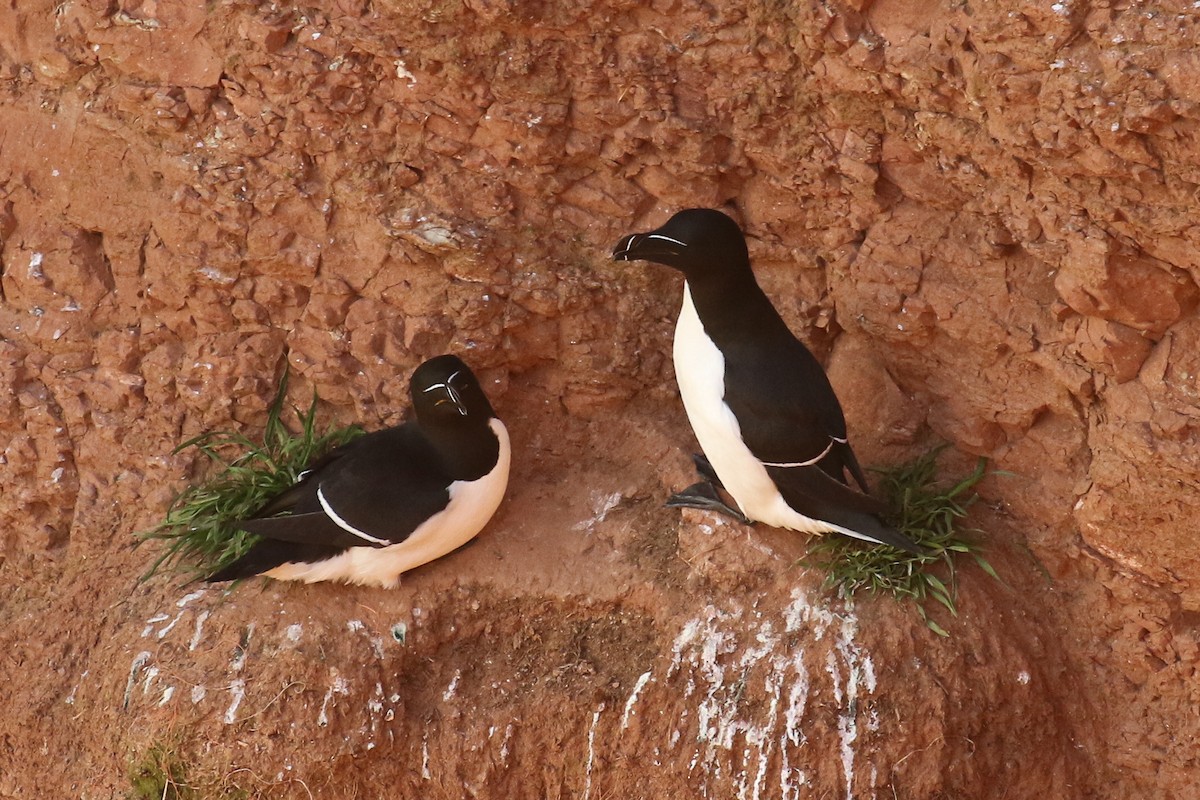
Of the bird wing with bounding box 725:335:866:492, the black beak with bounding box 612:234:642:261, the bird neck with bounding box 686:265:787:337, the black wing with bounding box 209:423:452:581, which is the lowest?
the black wing with bounding box 209:423:452:581

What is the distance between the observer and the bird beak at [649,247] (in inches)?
185

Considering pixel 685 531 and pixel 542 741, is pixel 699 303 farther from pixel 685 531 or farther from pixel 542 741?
pixel 542 741

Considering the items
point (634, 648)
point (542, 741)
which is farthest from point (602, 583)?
point (542, 741)

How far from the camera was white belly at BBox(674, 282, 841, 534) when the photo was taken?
4.83 metres

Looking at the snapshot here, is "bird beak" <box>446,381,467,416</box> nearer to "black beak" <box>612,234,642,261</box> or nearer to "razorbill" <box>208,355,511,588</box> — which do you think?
"razorbill" <box>208,355,511,588</box>

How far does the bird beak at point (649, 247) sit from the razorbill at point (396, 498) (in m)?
0.78

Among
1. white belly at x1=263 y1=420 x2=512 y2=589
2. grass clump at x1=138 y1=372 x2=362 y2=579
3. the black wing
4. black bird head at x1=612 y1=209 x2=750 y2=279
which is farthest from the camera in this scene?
grass clump at x1=138 y1=372 x2=362 y2=579

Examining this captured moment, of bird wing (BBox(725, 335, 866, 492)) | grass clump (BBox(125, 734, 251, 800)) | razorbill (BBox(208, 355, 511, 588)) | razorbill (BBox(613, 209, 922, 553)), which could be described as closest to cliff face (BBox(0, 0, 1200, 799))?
grass clump (BBox(125, 734, 251, 800))

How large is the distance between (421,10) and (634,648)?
2.59m

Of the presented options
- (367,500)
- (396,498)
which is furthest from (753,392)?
(367,500)

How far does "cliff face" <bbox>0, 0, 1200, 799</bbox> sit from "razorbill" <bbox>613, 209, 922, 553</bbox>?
1.12 ft

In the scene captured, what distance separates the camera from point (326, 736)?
4.91 meters

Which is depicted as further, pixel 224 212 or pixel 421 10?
pixel 224 212

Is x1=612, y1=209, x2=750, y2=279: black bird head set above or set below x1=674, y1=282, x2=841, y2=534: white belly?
above
